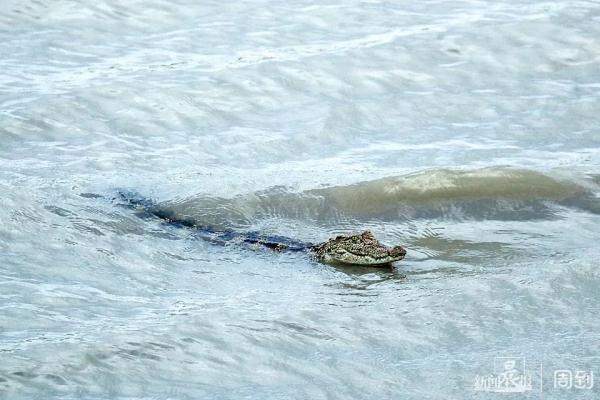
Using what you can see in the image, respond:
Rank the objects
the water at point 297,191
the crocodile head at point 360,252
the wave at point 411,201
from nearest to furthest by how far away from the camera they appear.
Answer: the water at point 297,191, the crocodile head at point 360,252, the wave at point 411,201

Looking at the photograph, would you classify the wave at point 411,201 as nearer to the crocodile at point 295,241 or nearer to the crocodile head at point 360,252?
the crocodile at point 295,241

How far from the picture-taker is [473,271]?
22.9ft

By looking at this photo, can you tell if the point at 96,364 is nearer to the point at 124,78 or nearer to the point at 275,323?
the point at 275,323

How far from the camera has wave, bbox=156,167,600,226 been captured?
27.6 ft

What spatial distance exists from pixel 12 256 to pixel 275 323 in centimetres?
213

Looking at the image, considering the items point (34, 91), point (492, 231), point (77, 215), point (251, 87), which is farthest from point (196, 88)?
point (492, 231)

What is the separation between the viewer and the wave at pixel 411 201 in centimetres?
841

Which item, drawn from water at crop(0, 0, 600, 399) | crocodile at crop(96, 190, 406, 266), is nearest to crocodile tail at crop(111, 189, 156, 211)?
crocodile at crop(96, 190, 406, 266)

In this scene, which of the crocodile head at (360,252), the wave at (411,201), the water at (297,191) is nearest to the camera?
the water at (297,191)

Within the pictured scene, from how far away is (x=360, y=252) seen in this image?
722 centimetres

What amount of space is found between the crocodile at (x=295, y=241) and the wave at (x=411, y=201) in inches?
7.7

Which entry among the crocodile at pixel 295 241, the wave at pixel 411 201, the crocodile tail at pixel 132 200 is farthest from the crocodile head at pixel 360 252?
the crocodile tail at pixel 132 200

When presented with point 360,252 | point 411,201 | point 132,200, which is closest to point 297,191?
point 411,201

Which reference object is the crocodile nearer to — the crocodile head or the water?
the crocodile head
